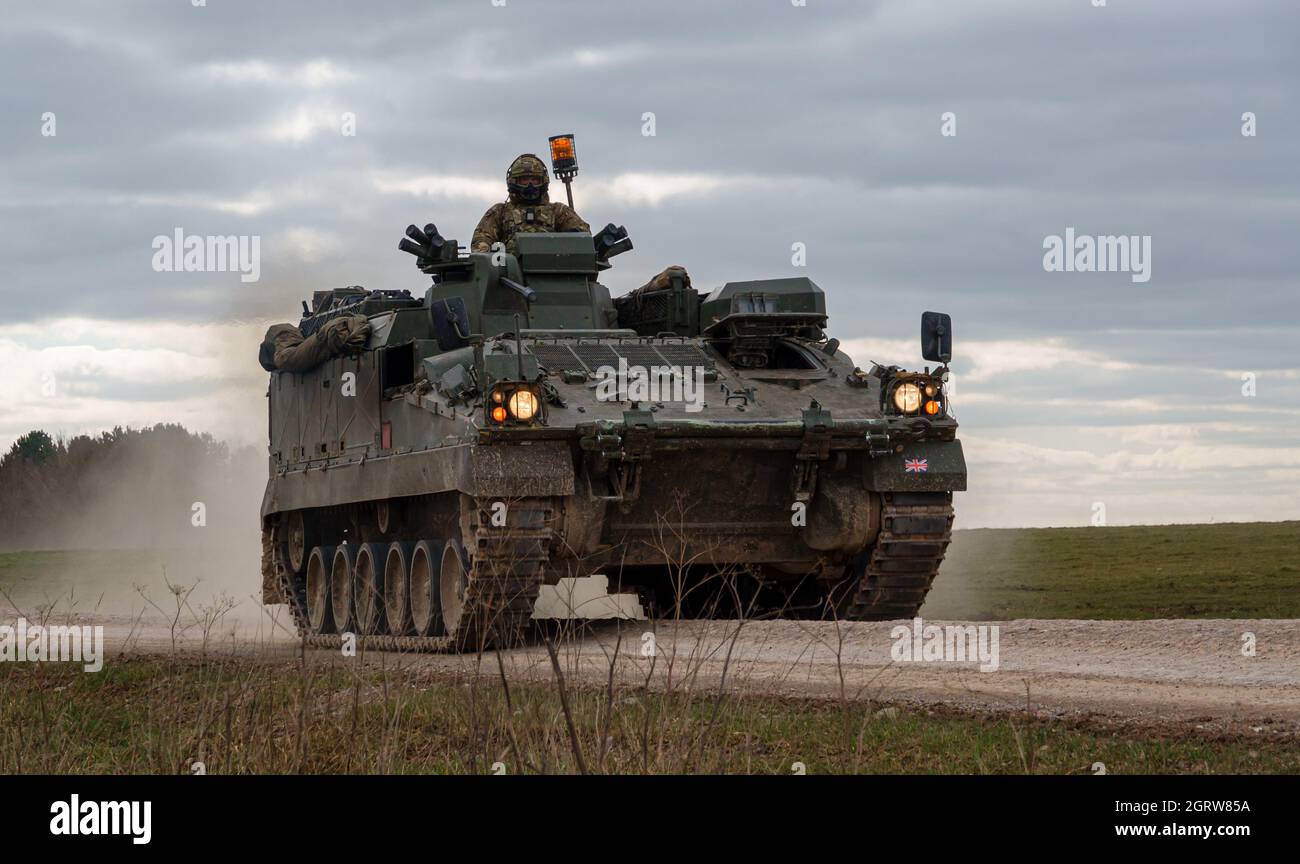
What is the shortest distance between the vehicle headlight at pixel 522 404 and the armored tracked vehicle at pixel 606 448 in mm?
17

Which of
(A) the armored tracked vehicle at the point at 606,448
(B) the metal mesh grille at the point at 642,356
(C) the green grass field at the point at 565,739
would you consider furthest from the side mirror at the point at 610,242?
(C) the green grass field at the point at 565,739

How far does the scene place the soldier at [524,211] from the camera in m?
22.0

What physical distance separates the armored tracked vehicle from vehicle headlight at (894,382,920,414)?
0.7 inches

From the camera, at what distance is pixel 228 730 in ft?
26.6

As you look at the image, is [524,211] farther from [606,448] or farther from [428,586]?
[606,448]

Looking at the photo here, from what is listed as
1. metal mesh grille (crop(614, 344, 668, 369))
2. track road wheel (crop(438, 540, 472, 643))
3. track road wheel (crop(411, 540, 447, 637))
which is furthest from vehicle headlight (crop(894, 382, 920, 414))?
track road wheel (crop(411, 540, 447, 637))

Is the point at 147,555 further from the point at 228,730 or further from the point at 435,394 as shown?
the point at 228,730

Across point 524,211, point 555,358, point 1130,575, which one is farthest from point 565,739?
point 1130,575

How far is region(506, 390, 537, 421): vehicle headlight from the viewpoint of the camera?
15.9 meters

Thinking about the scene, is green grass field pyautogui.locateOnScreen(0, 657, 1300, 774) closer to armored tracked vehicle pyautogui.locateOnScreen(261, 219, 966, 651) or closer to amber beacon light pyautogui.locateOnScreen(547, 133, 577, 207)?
armored tracked vehicle pyautogui.locateOnScreen(261, 219, 966, 651)

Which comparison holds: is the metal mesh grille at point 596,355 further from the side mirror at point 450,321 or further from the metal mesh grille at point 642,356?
the side mirror at point 450,321

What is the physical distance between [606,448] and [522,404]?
2.62 ft
